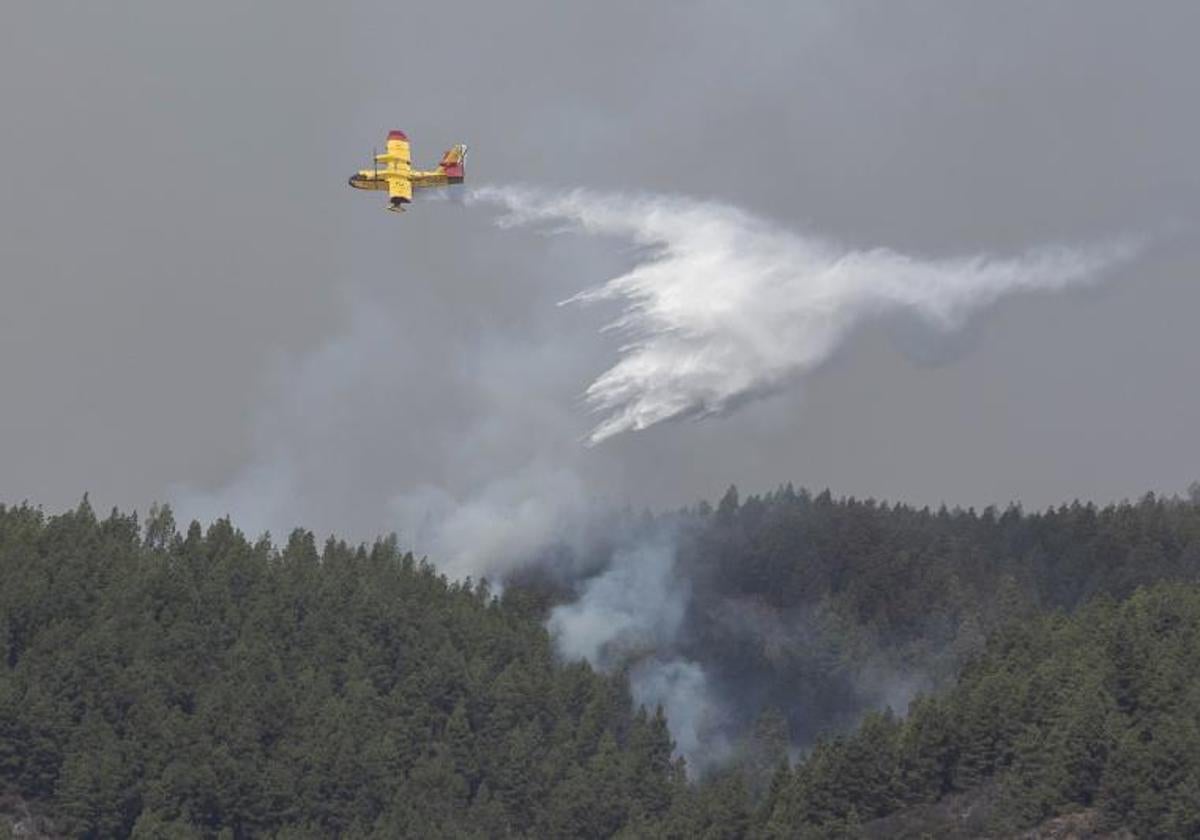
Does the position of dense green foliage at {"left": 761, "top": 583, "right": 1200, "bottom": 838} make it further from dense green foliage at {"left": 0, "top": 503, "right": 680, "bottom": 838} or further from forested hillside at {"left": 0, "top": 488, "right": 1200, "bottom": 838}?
dense green foliage at {"left": 0, "top": 503, "right": 680, "bottom": 838}

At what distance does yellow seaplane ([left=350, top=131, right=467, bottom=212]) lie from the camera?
175625 mm

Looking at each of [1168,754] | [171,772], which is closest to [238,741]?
[171,772]

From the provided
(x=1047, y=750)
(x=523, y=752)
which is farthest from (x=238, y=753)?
(x=1047, y=750)

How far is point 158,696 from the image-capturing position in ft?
624

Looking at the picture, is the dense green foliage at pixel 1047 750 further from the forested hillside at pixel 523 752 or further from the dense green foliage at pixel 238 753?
the dense green foliage at pixel 238 753

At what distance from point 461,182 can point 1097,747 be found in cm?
4437

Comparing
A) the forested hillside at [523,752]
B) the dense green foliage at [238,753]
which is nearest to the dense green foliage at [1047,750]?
the forested hillside at [523,752]

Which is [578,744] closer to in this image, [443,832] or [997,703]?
[443,832]

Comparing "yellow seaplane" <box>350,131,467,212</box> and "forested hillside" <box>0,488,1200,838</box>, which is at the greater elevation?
"yellow seaplane" <box>350,131,467,212</box>

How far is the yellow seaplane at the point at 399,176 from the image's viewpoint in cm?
17562

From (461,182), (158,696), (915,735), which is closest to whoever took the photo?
(915,735)

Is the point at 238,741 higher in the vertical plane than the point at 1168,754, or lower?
higher

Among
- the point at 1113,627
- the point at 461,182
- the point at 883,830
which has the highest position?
the point at 461,182

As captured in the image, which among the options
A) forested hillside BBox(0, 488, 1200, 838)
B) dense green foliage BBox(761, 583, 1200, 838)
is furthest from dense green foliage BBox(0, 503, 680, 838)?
dense green foliage BBox(761, 583, 1200, 838)
